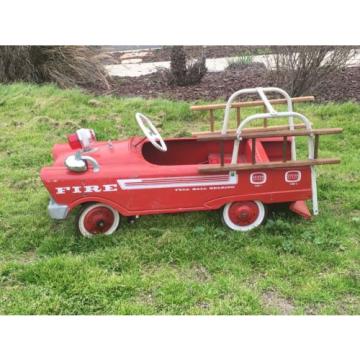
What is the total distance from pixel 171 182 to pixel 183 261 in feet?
1.75

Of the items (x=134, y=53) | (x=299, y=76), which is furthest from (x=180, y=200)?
(x=134, y=53)

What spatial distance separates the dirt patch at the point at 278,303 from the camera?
293cm

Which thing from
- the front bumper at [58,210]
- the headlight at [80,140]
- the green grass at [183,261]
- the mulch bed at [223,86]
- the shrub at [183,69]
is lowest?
the green grass at [183,261]

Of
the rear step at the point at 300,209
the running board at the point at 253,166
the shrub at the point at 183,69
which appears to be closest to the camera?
the running board at the point at 253,166

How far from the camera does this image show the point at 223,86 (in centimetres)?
665

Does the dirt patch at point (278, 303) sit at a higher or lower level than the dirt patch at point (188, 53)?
lower

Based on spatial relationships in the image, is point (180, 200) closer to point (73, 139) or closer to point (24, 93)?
point (73, 139)

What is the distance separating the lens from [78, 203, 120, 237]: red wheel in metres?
3.62

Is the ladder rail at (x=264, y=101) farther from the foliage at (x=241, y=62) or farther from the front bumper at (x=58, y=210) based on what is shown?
the foliage at (x=241, y=62)

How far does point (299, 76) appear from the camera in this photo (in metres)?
6.16

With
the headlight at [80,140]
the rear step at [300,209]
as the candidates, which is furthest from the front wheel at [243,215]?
the headlight at [80,140]

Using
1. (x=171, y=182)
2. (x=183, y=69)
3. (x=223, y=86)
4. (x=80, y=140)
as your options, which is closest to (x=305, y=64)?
(x=223, y=86)

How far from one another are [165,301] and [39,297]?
2.39 feet

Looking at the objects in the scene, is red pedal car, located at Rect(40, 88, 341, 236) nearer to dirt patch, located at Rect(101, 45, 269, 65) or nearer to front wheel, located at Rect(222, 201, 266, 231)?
front wheel, located at Rect(222, 201, 266, 231)
